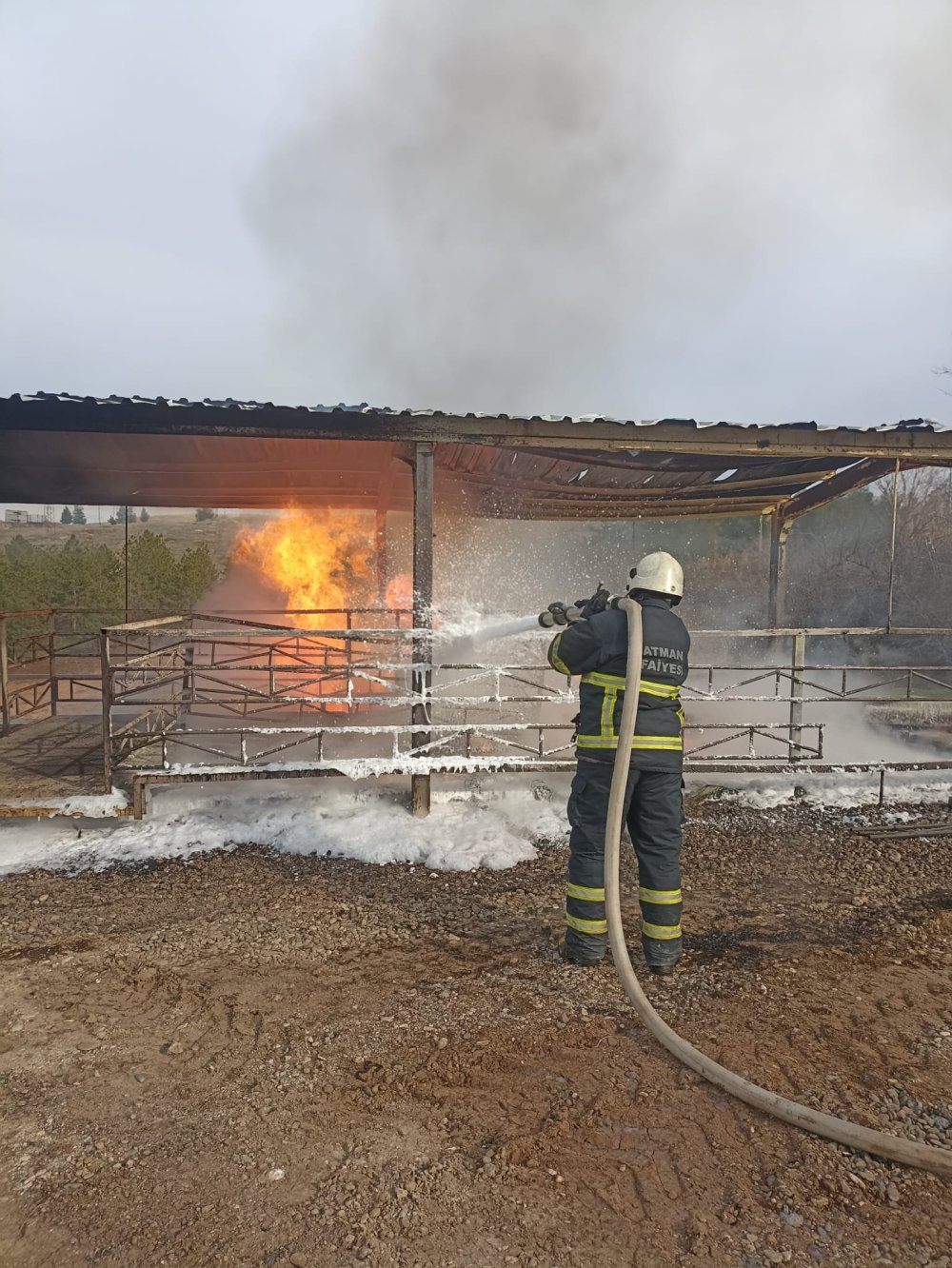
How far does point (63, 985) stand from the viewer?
13.3ft

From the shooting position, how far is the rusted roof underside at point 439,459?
688 cm

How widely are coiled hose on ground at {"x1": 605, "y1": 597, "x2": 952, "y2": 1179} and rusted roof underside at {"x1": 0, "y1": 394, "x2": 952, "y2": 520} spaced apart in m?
3.80

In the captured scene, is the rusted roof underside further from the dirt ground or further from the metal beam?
the dirt ground

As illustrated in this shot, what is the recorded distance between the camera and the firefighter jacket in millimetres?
4109

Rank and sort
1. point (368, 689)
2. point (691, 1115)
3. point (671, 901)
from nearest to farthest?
point (691, 1115), point (671, 901), point (368, 689)

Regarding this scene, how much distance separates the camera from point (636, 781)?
411cm

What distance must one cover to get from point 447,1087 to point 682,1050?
38.8 inches

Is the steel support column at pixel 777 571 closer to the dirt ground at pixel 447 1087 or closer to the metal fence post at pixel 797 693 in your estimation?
the metal fence post at pixel 797 693

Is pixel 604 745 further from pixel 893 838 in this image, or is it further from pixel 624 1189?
pixel 893 838

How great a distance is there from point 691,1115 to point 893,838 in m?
5.37

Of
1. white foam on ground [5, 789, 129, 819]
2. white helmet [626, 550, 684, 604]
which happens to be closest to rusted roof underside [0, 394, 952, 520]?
white helmet [626, 550, 684, 604]

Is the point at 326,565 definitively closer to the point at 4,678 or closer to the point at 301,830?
the point at 4,678

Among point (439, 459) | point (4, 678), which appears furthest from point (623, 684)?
point (4, 678)

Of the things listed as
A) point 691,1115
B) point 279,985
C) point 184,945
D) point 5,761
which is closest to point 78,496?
point 5,761
